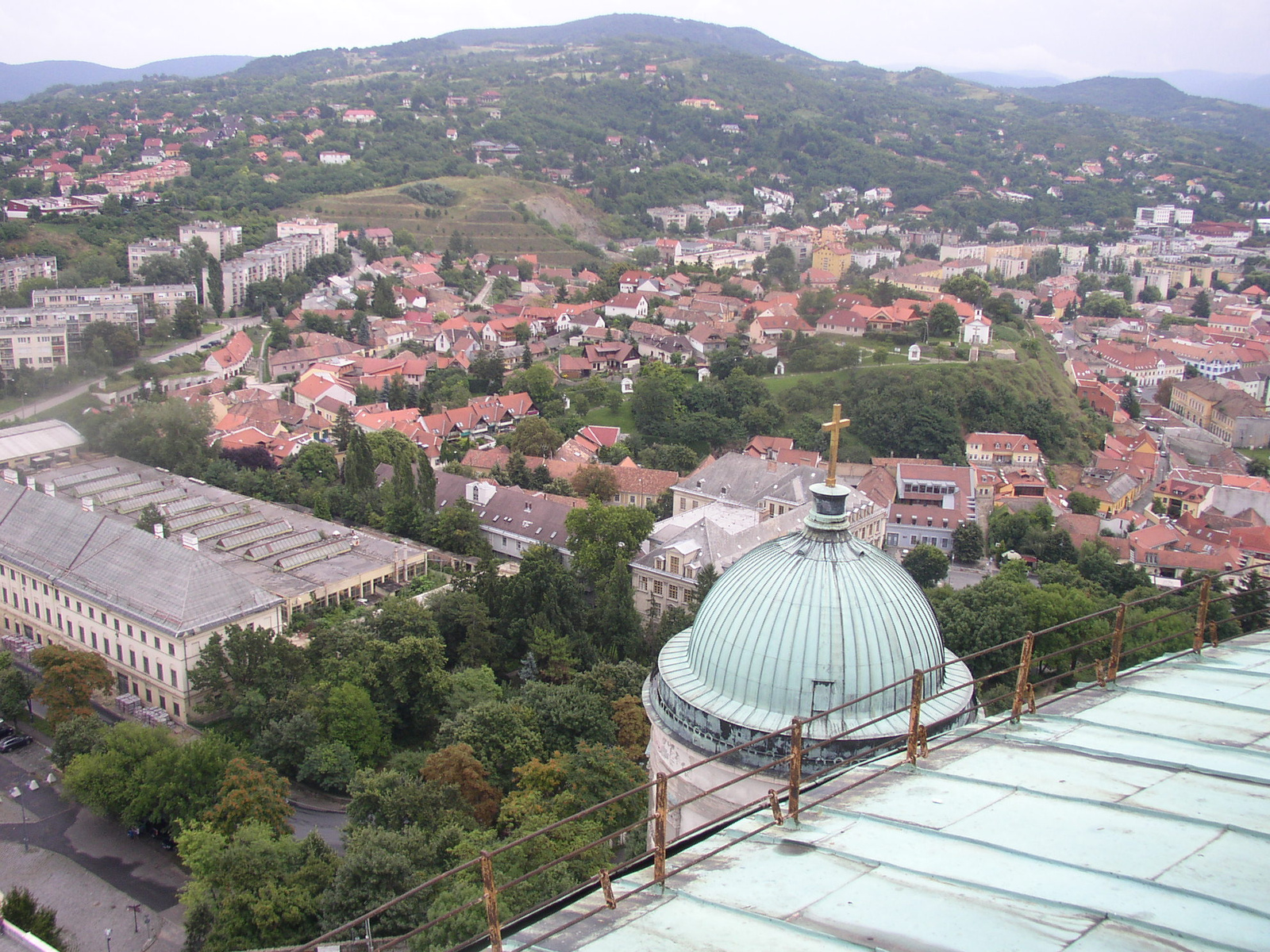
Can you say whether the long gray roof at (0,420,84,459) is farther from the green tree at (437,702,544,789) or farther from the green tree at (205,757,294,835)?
the green tree at (437,702,544,789)

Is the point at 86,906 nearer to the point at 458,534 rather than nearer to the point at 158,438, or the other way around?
the point at 458,534

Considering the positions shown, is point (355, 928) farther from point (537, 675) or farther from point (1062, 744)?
point (1062, 744)

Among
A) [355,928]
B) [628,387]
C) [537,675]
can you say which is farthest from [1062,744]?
[628,387]

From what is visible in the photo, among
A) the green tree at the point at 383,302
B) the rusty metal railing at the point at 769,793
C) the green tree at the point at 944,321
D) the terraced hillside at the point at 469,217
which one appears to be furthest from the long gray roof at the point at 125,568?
the terraced hillside at the point at 469,217

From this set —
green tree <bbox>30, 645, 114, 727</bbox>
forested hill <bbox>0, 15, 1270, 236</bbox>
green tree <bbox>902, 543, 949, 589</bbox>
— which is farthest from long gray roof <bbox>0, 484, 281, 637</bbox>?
forested hill <bbox>0, 15, 1270, 236</bbox>

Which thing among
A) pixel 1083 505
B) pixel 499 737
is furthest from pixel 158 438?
pixel 1083 505

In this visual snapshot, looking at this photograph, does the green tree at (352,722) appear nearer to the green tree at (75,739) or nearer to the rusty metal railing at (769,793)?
the green tree at (75,739)
